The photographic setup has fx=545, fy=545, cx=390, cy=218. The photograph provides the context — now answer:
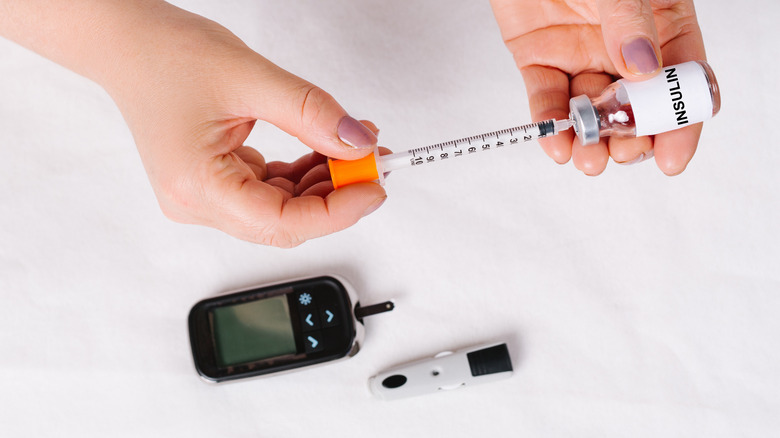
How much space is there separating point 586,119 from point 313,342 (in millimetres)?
680

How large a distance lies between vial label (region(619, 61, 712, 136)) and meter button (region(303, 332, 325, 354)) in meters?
0.72

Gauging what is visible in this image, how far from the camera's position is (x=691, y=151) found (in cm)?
97

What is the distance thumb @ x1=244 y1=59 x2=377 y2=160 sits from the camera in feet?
2.67

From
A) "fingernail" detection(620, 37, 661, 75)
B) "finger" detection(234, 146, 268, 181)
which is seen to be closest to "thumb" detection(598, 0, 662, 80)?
"fingernail" detection(620, 37, 661, 75)

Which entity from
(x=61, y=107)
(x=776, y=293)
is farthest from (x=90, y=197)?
(x=776, y=293)

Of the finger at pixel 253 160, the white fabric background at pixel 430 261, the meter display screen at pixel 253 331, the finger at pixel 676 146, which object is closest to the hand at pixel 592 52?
the finger at pixel 676 146

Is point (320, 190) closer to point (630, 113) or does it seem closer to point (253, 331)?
point (253, 331)

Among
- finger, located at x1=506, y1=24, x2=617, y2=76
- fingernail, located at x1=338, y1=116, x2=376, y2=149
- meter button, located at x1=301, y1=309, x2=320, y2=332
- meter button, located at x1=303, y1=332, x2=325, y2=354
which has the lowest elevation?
meter button, located at x1=303, y1=332, x2=325, y2=354

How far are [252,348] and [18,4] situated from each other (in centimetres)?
77

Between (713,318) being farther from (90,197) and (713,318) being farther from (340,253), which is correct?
(90,197)

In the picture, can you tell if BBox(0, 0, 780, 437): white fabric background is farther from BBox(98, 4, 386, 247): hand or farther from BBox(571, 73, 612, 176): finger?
BBox(98, 4, 386, 247): hand

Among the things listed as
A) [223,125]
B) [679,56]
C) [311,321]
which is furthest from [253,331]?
[679,56]

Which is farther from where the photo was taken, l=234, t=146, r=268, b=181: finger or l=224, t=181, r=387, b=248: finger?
l=234, t=146, r=268, b=181: finger

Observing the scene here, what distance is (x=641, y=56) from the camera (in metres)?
0.84
